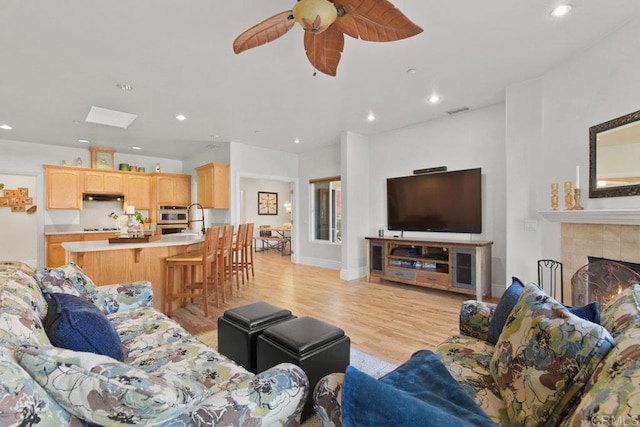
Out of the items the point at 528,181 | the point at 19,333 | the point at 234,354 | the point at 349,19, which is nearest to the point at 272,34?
the point at 349,19

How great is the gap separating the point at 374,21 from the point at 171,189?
6.45 m

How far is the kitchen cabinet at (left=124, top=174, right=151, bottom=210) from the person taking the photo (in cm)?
648

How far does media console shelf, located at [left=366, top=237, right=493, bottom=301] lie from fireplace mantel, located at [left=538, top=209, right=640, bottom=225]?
3.80 feet

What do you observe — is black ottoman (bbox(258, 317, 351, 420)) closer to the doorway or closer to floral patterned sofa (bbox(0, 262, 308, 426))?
floral patterned sofa (bbox(0, 262, 308, 426))

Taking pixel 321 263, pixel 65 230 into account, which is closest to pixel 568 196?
pixel 321 263

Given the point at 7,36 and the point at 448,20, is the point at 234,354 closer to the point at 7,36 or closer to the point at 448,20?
the point at 448,20

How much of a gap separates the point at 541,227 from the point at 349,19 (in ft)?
10.1

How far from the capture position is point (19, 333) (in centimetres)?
100

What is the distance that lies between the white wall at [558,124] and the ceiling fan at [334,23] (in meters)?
2.00

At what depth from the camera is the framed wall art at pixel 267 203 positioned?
33.8 ft

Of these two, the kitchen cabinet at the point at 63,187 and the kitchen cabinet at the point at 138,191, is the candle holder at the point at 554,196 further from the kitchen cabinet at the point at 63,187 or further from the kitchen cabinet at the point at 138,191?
the kitchen cabinet at the point at 63,187

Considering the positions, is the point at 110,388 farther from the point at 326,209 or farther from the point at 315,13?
the point at 326,209

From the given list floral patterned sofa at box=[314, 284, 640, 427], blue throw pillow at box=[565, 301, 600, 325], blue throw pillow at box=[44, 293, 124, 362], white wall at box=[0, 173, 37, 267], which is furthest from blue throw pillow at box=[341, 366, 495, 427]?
white wall at box=[0, 173, 37, 267]

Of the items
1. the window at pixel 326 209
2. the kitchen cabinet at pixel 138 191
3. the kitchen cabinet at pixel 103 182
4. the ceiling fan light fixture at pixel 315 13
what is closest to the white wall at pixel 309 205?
the window at pixel 326 209
